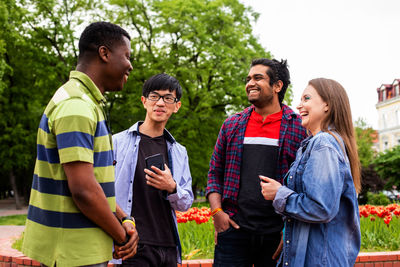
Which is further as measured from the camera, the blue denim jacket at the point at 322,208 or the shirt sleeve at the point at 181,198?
the shirt sleeve at the point at 181,198

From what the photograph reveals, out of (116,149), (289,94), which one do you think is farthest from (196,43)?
(116,149)

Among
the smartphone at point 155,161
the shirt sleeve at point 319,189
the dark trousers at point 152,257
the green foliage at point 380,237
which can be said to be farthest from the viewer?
the green foliage at point 380,237

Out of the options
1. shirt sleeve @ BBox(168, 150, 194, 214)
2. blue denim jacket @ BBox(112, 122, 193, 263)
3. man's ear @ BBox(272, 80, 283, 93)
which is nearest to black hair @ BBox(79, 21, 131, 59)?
blue denim jacket @ BBox(112, 122, 193, 263)

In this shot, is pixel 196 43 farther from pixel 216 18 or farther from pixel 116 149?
pixel 116 149

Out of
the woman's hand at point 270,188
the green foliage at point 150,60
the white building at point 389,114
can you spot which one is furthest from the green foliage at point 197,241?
the white building at point 389,114

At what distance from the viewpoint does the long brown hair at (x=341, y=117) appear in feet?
8.35

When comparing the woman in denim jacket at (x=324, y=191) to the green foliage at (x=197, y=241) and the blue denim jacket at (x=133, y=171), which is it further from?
the green foliage at (x=197, y=241)

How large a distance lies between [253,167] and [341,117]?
0.91 meters

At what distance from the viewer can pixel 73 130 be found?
1.80m

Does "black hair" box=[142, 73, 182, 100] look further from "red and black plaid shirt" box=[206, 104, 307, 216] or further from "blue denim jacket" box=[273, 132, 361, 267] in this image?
"blue denim jacket" box=[273, 132, 361, 267]

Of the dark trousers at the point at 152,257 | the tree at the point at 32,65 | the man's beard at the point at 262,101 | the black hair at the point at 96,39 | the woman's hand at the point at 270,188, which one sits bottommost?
the dark trousers at the point at 152,257

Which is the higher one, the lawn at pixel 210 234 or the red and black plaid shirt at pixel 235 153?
the red and black plaid shirt at pixel 235 153

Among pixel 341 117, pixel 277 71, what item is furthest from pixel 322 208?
pixel 277 71

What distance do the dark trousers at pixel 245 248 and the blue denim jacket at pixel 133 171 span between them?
38cm
